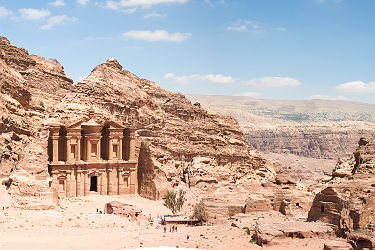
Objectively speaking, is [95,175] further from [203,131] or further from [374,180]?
[374,180]

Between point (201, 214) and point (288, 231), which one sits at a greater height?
point (288, 231)

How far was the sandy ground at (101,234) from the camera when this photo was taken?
27.8 meters

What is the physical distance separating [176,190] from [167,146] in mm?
5768

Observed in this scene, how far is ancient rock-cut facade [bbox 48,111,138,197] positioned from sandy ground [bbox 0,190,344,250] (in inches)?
347

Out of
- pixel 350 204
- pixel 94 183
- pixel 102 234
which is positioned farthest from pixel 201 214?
pixel 94 183

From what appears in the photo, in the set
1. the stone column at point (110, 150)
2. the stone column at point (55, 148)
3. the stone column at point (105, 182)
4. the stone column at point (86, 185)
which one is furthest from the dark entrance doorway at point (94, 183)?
the stone column at point (55, 148)

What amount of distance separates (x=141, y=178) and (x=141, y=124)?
6105 mm

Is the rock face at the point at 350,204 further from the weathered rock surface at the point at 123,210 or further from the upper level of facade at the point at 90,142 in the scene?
the upper level of facade at the point at 90,142

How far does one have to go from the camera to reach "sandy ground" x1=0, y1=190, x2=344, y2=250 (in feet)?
91.4

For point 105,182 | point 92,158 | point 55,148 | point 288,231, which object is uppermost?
point 55,148

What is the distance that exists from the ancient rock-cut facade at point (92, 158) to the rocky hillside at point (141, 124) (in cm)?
124

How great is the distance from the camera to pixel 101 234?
30625mm

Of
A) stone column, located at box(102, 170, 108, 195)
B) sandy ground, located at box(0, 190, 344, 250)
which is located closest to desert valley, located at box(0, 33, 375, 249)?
sandy ground, located at box(0, 190, 344, 250)

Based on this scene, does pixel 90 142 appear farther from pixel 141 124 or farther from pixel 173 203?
pixel 173 203
